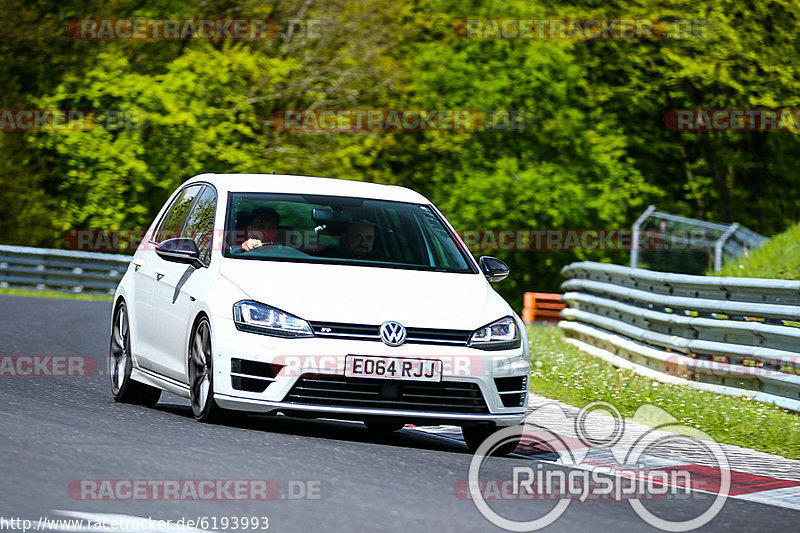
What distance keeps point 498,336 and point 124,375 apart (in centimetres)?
312

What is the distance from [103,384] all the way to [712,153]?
36.1 m

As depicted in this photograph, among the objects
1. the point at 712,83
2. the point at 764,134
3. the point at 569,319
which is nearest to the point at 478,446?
the point at 569,319

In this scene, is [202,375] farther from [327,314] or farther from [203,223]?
[203,223]

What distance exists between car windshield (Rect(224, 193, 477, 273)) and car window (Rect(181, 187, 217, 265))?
0.51 feet

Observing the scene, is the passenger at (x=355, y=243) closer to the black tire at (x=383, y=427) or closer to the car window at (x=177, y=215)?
the black tire at (x=383, y=427)

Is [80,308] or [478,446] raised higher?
[478,446]

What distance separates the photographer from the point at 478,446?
887 centimetres

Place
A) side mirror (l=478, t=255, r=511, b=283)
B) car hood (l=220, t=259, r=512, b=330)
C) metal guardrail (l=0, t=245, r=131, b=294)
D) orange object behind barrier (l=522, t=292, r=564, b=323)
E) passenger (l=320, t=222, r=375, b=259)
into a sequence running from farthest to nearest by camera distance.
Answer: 1. orange object behind barrier (l=522, t=292, r=564, b=323)
2. metal guardrail (l=0, t=245, r=131, b=294)
3. side mirror (l=478, t=255, r=511, b=283)
4. passenger (l=320, t=222, r=375, b=259)
5. car hood (l=220, t=259, r=512, b=330)

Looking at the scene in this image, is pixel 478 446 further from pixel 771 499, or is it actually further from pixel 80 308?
pixel 80 308

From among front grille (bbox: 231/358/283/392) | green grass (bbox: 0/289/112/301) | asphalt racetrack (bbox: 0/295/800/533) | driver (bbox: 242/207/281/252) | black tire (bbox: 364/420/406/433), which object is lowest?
green grass (bbox: 0/289/112/301)

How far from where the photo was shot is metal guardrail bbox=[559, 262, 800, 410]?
1166cm

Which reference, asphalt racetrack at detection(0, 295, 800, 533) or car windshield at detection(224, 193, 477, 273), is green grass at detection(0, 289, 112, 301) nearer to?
asphalt racetrack at detection(0, 295, 800, 533)

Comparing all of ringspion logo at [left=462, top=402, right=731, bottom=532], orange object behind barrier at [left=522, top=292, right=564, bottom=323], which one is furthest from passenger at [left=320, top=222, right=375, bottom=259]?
orange object behind barrier at [left=522, top=292, right=564, bottom=323]

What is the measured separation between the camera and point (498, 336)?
8664 millimetres
